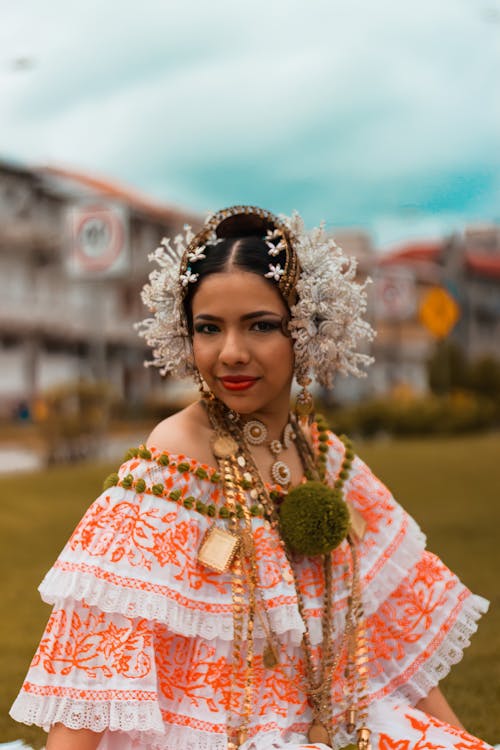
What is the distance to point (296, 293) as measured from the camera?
7.32ft

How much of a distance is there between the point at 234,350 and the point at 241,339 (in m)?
0.04

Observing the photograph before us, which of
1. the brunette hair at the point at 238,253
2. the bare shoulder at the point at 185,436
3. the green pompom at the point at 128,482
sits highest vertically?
the brunette hair at the point at 238,253

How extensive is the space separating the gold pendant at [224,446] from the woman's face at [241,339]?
0.08 meters

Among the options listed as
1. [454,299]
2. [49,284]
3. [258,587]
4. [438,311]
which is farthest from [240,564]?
[454,299]

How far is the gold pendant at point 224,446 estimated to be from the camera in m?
2.19

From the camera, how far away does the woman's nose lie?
7.03ft

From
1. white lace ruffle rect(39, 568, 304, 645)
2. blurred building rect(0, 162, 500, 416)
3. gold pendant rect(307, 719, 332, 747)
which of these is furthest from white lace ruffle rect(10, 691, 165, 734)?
blurred building rect(0, 162, 500, 416)

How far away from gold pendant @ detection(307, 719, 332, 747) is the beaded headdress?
81 cm

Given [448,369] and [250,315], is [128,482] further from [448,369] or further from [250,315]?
[448,369]

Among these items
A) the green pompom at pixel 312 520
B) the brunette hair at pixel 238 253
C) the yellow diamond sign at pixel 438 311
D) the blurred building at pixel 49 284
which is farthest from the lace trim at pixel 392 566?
the blurred building at pixel 49 284

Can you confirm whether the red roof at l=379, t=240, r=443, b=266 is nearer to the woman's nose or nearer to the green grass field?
the green grass field

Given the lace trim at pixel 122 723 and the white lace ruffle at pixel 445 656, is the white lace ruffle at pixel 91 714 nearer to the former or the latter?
the lace trim at pixel 122 723

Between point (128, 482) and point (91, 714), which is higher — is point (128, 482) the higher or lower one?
the higher one

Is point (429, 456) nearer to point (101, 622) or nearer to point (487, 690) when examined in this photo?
point (487, 690)
